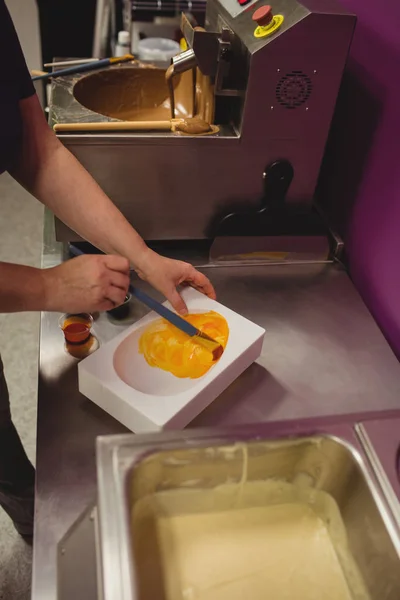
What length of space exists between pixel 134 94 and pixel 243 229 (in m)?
0.52

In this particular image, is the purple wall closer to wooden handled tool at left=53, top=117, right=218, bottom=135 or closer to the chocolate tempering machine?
the chocolate tempering machine

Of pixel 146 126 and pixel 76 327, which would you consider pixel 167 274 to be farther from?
pixel 146 126

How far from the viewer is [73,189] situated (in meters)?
1.04

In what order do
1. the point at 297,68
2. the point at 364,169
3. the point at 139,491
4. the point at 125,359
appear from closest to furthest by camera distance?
1. the point at 139,491
2. the point at 125,359
3. the point at 297,68
4. the point at 364,169

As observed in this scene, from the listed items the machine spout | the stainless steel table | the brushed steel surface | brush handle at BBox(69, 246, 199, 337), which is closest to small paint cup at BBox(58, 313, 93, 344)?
the stainless steel table

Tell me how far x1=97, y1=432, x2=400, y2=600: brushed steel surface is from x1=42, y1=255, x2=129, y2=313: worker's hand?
31 centimetres

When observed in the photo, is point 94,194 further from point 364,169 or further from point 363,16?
point 363,16

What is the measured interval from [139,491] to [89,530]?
0.13 m

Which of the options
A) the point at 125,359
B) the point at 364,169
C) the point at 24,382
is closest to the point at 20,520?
the point at 24,382

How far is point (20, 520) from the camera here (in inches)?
58.2

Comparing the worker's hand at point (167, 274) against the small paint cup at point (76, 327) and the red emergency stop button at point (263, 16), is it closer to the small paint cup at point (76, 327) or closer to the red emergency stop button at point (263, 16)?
the small paint cup at point (76, 327)

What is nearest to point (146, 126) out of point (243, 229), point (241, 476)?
point (243, 229)

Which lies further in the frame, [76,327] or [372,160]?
[372,160]

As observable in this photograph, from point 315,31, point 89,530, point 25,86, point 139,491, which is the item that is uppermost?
point 315,31
